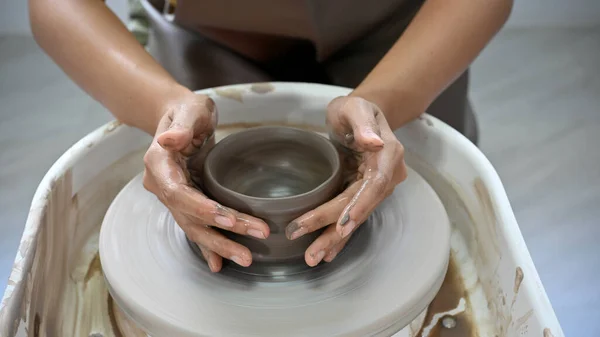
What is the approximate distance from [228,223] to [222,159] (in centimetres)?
21

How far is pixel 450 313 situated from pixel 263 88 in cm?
62

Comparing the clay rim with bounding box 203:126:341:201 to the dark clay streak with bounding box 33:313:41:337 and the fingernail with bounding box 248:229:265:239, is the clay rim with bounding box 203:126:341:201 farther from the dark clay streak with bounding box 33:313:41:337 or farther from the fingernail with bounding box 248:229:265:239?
the dark clay streak with bounding box 33:313:41:337

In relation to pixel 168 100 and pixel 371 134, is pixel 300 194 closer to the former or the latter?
pixel 371 134

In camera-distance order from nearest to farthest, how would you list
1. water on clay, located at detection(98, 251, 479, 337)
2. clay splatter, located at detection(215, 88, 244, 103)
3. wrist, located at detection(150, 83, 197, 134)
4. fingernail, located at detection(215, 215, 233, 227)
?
fingernail, located at detection(215, 215, 233, 227), water on clay, located at detection(98, 251, 479, 337), wrist, located at detection(150, 83, 197, 134), clay splatter, located at detection(215, 88, 244, 103)

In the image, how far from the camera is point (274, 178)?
1130 mm

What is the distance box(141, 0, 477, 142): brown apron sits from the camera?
1300 mm

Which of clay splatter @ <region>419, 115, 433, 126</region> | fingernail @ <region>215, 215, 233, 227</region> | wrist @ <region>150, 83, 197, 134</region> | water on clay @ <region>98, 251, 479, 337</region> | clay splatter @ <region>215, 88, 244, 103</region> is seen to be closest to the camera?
fingernail @ <region>215, 215, 233, 227</region>

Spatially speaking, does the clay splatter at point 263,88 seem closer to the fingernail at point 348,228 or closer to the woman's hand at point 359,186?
the woman's hand at point 359,186

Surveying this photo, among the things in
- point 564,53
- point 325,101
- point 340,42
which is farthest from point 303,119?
point 564,53

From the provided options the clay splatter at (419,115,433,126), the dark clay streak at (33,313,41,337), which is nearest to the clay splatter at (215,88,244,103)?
the clay splatter at (419,115,433,126)

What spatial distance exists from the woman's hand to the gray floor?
3.36ft

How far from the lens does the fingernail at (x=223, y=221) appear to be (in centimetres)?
84

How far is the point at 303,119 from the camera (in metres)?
1.34

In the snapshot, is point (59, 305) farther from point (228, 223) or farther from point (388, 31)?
point (388, 31)
